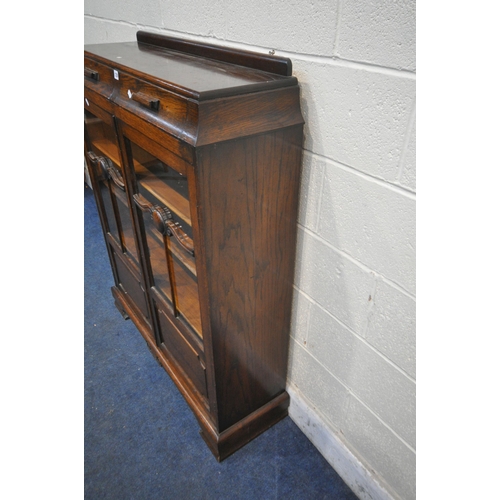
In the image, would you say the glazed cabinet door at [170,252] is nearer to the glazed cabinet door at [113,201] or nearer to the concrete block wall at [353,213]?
the glazed cabinet door at [113,201]

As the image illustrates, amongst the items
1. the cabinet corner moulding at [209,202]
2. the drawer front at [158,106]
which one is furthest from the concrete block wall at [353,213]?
the drawer front at [158,106]

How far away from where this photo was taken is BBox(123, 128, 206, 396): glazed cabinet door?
3.52ft

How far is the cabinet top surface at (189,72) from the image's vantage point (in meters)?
0.79

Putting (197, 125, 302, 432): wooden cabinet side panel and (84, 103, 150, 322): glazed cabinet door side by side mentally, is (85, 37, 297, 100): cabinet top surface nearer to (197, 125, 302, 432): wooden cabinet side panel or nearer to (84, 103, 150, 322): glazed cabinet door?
(197, 125, 302, 432): wooden cabinet side panel

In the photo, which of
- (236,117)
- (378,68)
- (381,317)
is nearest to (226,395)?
(381,317)

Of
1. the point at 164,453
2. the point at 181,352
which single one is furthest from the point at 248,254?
the point at 164,453

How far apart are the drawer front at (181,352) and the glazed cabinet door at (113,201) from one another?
0.46ft

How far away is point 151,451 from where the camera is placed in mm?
1364

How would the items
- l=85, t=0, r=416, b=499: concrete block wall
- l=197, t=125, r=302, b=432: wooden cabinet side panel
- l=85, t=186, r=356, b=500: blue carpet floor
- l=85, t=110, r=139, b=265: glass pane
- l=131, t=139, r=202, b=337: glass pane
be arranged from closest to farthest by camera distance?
l=85, t=0, r=416, b=499: concrete block wall, l=197, t=125, r=302, b=432: wooden cabinet side panel, l=131, t=139, r=202, b=337: glass pane, l=85, t=186, r=356, b=500: blue carpet floor, l=85, t=110, r=139, b=265: glass pane

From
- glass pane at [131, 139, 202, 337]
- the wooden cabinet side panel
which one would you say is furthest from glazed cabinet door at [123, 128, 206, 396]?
the wooden cabinet side panel

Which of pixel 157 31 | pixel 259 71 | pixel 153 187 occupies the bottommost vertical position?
pixel 153 187

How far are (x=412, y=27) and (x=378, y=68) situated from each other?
9cm

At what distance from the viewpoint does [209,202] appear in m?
0.84

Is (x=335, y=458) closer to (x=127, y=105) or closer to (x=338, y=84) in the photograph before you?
(x=338, y=84)
